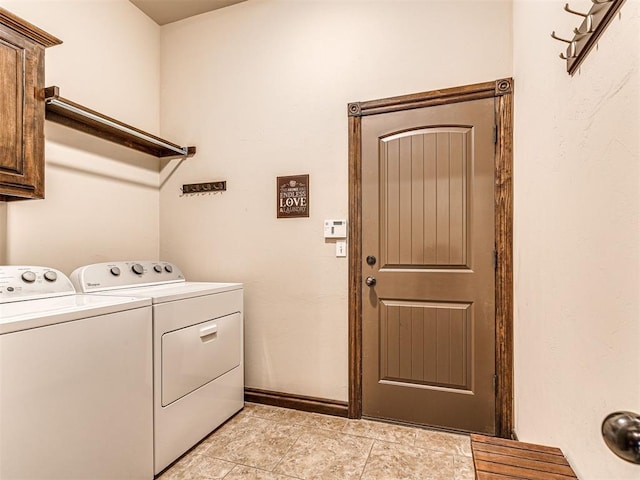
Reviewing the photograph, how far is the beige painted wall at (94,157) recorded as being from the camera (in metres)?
2.12

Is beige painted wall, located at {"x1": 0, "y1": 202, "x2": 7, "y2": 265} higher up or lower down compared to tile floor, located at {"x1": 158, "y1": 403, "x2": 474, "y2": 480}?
higher up

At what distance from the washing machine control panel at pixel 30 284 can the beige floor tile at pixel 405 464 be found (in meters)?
1.84

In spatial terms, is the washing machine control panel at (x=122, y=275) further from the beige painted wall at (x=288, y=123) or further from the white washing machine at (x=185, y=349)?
the beige painted wall at (x=288, y=123)

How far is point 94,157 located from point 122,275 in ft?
2.90

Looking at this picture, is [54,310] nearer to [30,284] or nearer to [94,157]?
[30,284]

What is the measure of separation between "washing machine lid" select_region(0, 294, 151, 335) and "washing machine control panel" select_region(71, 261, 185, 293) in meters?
0.26

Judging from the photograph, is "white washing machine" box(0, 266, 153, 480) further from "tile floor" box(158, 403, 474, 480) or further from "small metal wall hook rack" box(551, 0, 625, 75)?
"small metal wall hook rack" box(551, 0, 625, 75)

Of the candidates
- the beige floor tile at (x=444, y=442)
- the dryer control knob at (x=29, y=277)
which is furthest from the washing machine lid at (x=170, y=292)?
the beige floor tile at (x=444, y=442)

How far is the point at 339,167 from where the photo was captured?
2.41 meters

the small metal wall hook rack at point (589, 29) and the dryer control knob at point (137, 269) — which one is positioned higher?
the small metal wall hook rack at point (589, 29)

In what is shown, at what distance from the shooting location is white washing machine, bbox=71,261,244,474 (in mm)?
1770

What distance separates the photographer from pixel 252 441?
6.79ft

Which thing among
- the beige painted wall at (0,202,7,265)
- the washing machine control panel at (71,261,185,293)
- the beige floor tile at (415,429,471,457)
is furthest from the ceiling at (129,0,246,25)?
the beige floor tile at (415,429,471,457)

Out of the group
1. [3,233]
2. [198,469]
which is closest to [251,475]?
[198,469]
